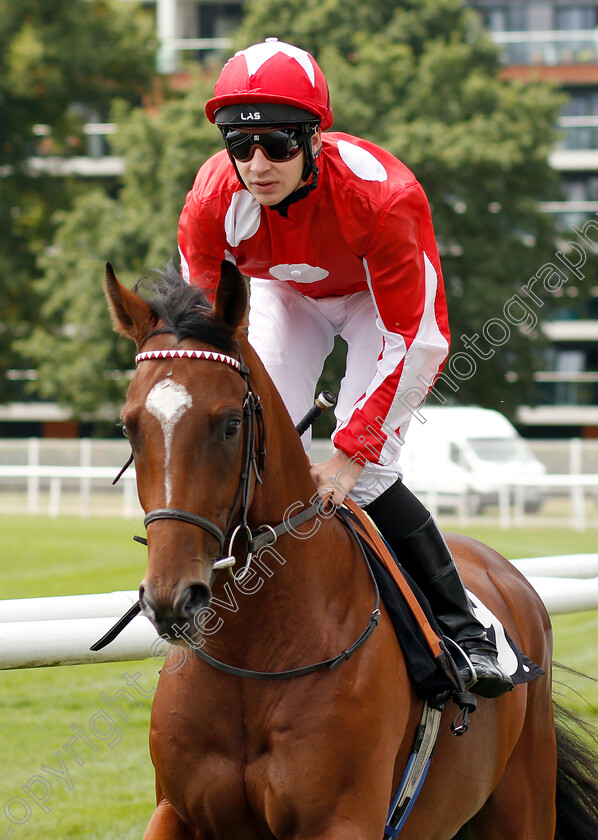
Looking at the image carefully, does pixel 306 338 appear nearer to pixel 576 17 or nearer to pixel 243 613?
pixel 243 613

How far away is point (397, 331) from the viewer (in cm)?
280

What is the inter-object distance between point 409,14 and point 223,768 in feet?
85.5

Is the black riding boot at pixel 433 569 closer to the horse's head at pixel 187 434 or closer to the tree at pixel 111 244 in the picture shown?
the horse's head at pixel 187 434

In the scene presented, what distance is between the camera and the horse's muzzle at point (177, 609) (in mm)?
2016

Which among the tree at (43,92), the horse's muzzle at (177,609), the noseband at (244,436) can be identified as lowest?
the tree at (43,92)

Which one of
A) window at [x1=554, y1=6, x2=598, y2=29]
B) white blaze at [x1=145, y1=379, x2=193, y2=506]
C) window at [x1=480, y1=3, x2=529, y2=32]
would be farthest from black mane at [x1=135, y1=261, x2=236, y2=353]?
window at [x1=554, y1=6, x2=598, y2=29]

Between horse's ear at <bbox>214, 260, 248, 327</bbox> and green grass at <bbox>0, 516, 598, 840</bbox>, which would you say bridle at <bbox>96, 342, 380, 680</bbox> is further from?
green grass at <bbox>0, 516, 598, 840</bbox>

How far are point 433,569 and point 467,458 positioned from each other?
17.0 m

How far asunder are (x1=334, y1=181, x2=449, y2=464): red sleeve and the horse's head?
1.61 ft

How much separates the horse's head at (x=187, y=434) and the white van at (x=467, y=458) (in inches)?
608

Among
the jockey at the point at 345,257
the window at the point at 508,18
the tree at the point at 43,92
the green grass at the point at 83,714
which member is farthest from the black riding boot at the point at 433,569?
the window at the point at 508,18

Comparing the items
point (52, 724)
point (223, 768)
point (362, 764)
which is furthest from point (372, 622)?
point (52, 724)

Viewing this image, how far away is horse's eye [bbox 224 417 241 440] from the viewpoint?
7.28 feet

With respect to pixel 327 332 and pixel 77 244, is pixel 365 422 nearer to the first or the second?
pixel 327 332
